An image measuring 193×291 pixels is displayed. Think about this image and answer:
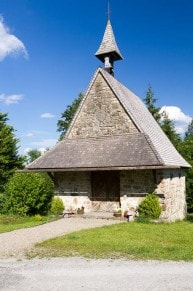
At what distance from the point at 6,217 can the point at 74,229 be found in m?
4.68

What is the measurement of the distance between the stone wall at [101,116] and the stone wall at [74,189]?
270 cm

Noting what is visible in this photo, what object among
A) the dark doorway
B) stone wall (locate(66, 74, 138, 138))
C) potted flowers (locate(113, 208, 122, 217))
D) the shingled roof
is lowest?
potted flowers (locate(113, 208, 122, 217))

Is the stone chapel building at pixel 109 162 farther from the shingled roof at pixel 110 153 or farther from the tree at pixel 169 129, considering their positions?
the tree at pixel 169 129

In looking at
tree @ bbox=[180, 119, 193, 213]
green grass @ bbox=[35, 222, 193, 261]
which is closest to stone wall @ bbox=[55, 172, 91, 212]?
green grass @ bbox=[35, 222, 193, 261]

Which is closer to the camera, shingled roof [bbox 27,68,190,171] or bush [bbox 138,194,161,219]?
bush [bbox 138,194,161,219]

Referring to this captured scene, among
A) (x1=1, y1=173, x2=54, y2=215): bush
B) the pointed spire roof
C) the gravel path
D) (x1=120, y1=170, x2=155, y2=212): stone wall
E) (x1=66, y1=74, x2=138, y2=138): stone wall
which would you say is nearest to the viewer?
the gravel path

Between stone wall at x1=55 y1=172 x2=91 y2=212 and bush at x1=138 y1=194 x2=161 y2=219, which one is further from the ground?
stone wall at x1=55 y1=172 x2=91 y2=212

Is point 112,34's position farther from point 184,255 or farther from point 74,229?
point 184,255

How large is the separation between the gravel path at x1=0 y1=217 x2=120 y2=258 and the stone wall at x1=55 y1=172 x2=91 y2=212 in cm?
139

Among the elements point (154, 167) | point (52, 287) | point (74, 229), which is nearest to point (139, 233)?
point (74, 229)

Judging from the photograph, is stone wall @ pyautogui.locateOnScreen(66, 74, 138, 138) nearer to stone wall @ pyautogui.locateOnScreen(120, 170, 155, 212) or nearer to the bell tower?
stone wall @ pyautogui.locateOnScreen(120, 170, 155, 212)

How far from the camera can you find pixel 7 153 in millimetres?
34156

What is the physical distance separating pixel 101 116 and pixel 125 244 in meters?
10.1

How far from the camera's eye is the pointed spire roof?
21.9 m
